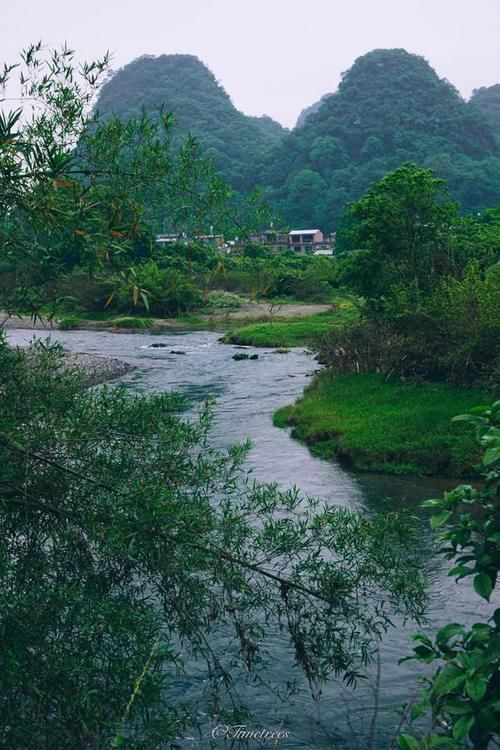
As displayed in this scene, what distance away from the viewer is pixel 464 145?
451 ft

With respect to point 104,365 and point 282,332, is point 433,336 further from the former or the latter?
point 282,332

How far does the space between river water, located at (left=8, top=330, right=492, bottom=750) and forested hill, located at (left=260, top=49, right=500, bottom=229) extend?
7271 cm

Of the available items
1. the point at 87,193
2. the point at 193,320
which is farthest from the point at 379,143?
the point at 87,193

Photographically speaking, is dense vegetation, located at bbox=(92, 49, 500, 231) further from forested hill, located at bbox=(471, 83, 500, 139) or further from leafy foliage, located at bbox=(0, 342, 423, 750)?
leafy foliage, located at bbox=(0, 342, 423, 750)

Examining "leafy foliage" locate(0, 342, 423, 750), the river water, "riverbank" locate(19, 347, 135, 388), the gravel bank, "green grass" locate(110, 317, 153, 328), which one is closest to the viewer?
"leafy foliage" locate(0, 342, 423, 750)

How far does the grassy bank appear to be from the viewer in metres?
23.3

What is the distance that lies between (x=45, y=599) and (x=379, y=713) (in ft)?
19.0

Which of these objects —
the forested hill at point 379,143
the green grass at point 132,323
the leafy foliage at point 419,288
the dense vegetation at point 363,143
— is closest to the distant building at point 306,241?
the dense vegetation at point 363,143

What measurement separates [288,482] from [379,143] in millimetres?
120426

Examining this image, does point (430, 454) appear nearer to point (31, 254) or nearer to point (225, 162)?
point (31, 254)

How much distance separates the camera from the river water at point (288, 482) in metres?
10.8

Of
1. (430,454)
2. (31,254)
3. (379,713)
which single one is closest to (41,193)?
(31,254)

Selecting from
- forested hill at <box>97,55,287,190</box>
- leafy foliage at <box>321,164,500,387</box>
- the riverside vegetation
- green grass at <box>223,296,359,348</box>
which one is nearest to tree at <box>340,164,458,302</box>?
leafy foliage at <box>321,164,500,387</box>

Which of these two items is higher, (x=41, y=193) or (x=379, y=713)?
(x=41, y=193)
